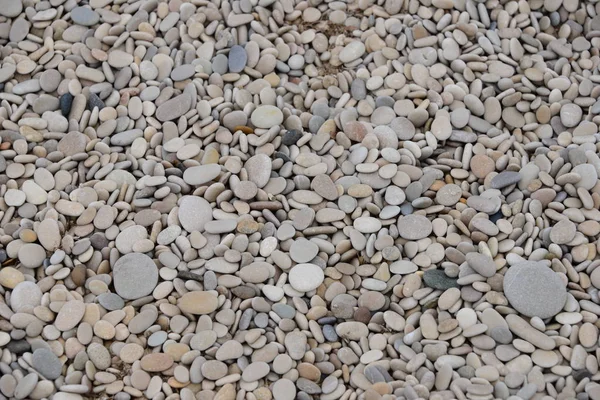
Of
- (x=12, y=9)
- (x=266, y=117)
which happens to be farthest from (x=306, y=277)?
(x=12, y=9)

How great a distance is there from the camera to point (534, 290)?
165 centimetres

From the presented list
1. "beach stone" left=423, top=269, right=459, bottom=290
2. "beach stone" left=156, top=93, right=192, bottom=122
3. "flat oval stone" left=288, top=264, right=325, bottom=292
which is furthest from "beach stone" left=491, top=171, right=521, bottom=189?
"beach stone" left=156, top=93, right=192, bottom=122

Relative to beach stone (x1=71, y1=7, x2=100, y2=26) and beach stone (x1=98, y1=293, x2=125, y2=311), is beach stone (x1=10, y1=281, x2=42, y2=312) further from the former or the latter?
beach stone (x1=71, y1=7, x2=100, y2=26)

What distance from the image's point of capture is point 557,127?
2.01m

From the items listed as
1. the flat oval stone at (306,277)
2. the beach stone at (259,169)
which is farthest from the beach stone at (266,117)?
the flat oval stone at (306,277)

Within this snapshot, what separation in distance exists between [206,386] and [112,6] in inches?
47.3

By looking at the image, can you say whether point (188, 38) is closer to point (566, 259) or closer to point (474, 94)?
point (474, 94)

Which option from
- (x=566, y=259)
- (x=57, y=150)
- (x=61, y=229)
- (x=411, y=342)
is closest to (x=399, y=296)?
(x=411, y=342)

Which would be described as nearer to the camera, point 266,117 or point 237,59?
point 266,117

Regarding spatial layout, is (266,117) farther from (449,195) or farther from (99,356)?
(99,356)

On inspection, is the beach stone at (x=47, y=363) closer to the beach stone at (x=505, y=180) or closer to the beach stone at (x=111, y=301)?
the beach stone at (x=111, y=301)

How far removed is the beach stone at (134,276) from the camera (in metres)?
1.70

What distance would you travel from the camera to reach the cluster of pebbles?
1.61 meters

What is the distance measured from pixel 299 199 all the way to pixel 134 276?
43 cm
